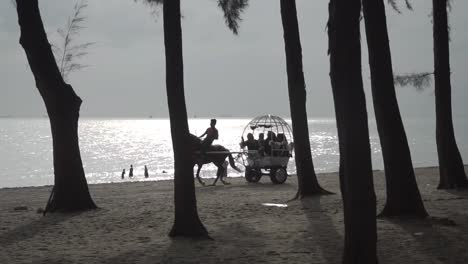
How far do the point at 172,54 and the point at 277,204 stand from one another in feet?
17.1

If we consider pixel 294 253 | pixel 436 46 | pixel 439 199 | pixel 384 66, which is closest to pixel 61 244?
pixel 294 253

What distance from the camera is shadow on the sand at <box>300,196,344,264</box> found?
7.99m

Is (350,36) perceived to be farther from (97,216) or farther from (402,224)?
(97,216)

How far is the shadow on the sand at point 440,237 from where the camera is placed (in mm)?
7684

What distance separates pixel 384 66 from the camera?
10766 mm

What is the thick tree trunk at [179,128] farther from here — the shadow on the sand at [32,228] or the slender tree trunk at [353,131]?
the slender tree trunk at [353,131]

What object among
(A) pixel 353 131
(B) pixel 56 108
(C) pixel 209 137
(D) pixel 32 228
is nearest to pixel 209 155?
(C) pixel 209 137

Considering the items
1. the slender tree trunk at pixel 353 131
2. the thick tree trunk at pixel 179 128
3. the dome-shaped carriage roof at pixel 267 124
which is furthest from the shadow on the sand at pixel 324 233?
the dome-shaped carriage roof at pixel 267 124

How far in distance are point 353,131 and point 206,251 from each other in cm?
313

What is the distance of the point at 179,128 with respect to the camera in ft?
30.5

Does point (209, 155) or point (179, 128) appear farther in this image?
point (209, 155)

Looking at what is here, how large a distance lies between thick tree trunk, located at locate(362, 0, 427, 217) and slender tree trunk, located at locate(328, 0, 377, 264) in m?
4.48

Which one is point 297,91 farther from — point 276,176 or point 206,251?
point 206,251

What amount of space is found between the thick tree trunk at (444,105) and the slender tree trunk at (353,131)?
988cm
